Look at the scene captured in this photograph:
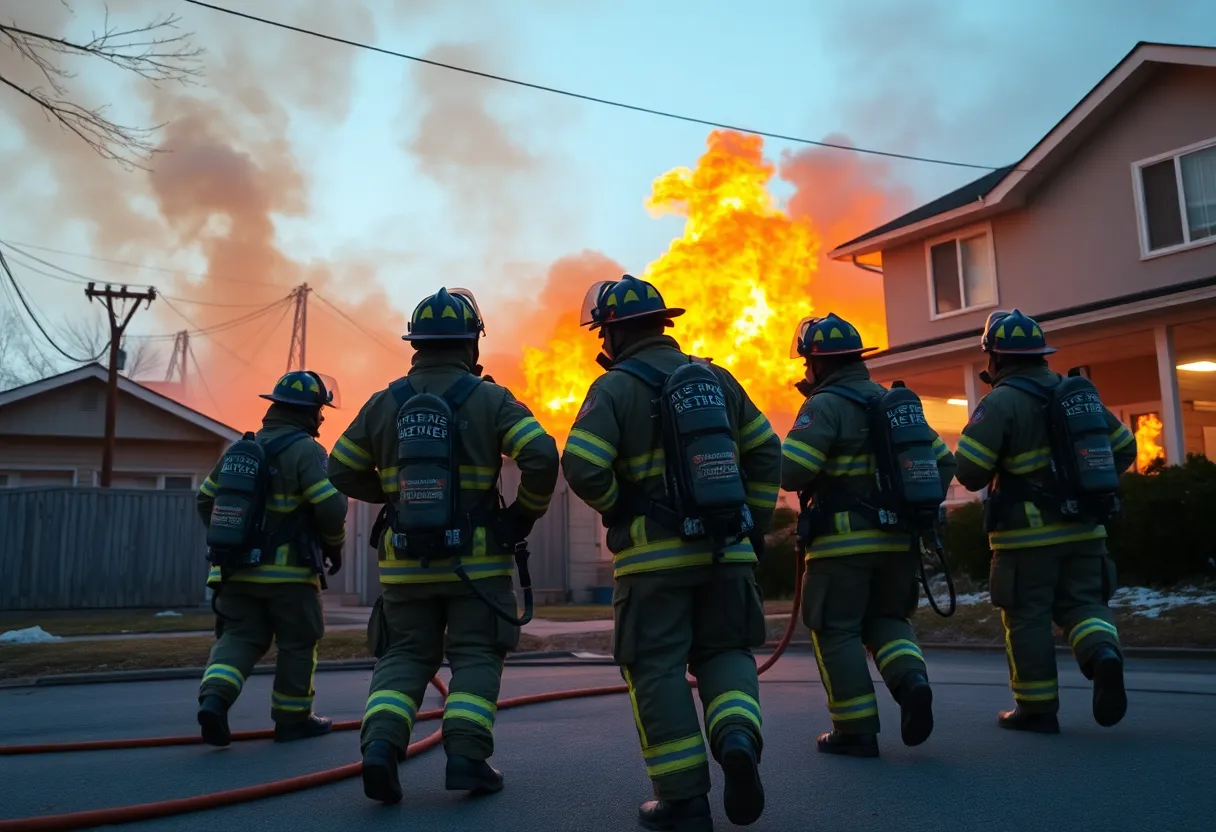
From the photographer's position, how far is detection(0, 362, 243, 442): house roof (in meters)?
21.3

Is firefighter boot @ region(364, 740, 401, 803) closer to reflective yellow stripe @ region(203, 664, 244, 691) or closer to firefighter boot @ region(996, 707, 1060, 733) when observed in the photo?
reflective yellow stripe @ region(203, 664, 244, 691)

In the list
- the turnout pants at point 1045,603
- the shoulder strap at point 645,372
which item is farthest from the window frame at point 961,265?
the shoulder strap at point 645,372

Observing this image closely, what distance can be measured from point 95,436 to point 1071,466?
70.2 feet

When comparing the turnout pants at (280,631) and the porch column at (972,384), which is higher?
the porch column at (972,384)

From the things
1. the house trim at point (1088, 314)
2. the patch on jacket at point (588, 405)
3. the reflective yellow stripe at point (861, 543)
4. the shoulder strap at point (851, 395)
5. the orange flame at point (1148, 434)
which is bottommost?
the reflective yellow stripe at point (861, 543)

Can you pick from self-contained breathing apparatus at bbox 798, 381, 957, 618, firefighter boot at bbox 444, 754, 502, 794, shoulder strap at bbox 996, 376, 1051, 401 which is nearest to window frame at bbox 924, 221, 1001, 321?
shoulder strap at bbox 996, 376, 1051, 401

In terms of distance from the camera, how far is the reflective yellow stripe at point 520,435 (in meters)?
4.46

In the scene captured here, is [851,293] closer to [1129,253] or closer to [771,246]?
[771,246]

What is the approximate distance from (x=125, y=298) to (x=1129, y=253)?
70.1 ft

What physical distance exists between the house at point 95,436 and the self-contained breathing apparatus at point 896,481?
18.7 meters

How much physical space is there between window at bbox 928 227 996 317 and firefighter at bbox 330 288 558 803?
52.3 ft

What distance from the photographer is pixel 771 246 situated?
23.4 meters

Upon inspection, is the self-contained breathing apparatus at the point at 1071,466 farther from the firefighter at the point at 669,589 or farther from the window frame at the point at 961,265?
the window frame at the point at 961,265

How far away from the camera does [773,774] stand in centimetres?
455
